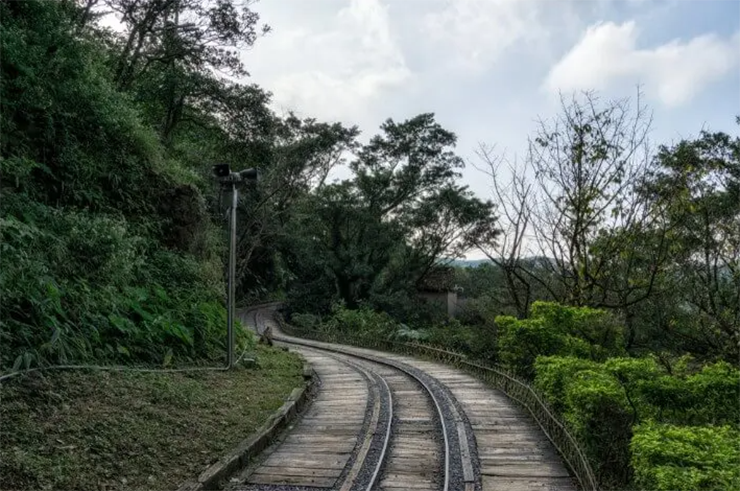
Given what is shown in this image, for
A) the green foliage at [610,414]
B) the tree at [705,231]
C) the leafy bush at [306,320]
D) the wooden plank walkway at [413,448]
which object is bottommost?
the leafy bush at [306,320]

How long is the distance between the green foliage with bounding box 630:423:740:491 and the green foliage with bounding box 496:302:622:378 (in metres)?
6.59

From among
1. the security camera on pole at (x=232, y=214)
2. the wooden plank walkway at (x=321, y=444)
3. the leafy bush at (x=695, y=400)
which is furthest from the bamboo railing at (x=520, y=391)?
the security camera on pole at (x=232, y=214)

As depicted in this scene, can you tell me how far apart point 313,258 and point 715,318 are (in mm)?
27989

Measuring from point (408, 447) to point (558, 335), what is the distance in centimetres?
524

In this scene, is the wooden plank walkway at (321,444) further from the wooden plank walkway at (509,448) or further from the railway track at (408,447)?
the wooden plank walkway at (509,448)

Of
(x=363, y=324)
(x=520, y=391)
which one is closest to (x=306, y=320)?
(x=363, y=324)

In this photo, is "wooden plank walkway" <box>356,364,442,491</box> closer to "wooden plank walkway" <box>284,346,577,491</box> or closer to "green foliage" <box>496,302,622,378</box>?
"wooden plank walkway" <box>284,346,577,491</box>

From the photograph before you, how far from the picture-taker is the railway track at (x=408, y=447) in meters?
6.54

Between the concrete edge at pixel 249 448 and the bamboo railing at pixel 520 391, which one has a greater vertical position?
the bamboo railing at pixel 520 391

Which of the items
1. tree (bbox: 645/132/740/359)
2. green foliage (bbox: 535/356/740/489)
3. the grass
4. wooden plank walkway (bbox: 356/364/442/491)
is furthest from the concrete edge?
tree (bbox: 645/132/740/359)

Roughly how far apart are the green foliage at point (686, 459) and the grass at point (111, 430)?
470 cm

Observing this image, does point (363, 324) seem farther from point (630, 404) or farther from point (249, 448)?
point (630, 404)

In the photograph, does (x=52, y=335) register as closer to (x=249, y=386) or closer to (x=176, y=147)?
(x=249, y=386)

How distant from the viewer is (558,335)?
11742 millimetres
